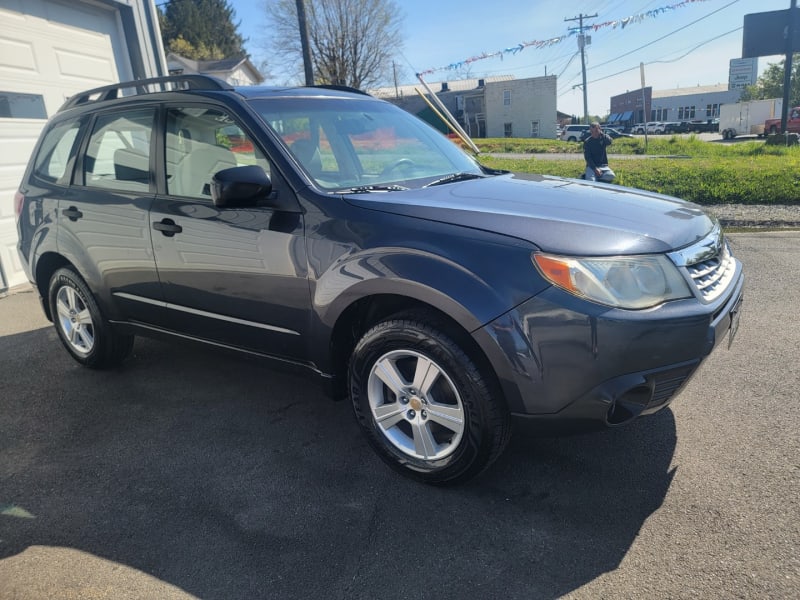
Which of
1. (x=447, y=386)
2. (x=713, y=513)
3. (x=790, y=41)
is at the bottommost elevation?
(x=713, y=513)

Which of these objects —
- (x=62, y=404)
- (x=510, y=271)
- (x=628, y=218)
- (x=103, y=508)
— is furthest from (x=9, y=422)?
(x=628, y=218)

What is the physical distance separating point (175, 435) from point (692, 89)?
94.6 m

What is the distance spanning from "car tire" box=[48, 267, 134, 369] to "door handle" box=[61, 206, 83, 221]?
Answer: 41 centimetres

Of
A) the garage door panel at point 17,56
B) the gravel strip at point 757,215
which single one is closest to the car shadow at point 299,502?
the garage door panel at point 17,56

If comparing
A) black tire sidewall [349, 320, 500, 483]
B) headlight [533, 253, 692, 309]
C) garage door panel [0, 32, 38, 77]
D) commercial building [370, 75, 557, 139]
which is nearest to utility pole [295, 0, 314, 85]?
garage door panel [0, 32, 38, 77]

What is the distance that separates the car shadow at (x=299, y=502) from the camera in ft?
7.11

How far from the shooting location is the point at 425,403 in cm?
257

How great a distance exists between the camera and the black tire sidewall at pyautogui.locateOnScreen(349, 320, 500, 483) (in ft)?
7.79

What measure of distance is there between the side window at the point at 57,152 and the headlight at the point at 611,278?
133 inches

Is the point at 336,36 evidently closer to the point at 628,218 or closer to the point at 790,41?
the point at 790,41

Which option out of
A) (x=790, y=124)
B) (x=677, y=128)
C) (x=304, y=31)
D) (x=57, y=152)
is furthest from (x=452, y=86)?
(x=57, y=152)

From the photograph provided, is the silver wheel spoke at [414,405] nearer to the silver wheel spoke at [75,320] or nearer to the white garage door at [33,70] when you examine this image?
the silver wheel spoke at [75,320]

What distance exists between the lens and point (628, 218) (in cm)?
252

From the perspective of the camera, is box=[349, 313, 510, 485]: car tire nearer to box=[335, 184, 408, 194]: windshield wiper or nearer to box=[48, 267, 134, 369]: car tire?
box=[335, 184, 408, 194]: windshield wiper
